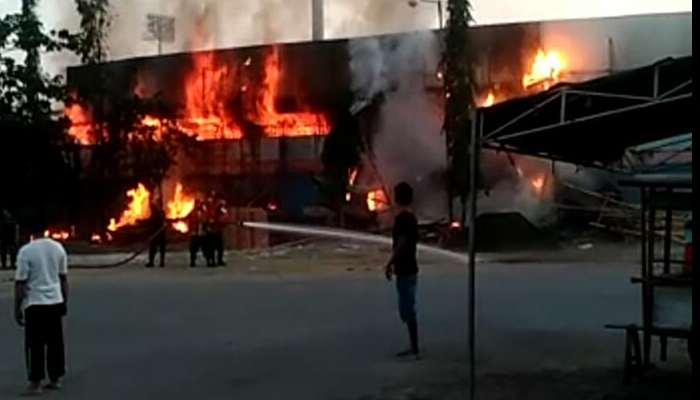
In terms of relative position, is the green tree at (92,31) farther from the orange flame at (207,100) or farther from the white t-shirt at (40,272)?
the white t-shirt at (40,272)

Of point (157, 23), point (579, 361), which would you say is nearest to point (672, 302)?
point (579, 361)

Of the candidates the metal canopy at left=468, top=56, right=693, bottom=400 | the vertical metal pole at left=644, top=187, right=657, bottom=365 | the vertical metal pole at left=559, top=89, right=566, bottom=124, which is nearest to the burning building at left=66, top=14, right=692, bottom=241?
the metal canopy at left=468, top=56, right=693, bottom=400

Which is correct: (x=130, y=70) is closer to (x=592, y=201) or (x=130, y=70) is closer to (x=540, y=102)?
(x=592, y=201)

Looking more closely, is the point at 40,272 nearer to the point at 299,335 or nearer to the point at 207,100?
the point at 299,335

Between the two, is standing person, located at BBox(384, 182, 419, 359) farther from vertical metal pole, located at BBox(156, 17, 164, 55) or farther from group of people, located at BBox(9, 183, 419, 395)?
vertical metal pole, located at BBox(156, 17, 164, 55)

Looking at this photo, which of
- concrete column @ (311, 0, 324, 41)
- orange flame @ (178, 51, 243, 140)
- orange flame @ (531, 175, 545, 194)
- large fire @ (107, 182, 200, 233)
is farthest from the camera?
concrete column @ (311, 0, 324, 41)

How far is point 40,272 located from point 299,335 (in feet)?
14.3

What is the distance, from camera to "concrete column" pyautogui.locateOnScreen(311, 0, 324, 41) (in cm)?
5622

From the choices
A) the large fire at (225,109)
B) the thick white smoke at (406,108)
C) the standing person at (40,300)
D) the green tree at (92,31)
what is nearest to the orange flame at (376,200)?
the thick white smoke at (406,108)

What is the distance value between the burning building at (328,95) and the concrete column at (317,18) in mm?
5973

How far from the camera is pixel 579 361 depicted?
1058 cm

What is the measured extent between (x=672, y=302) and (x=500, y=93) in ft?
115

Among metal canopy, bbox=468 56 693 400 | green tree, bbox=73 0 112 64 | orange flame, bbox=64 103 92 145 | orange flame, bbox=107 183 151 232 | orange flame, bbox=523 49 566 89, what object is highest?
green tree, bbox=73 0 112 64

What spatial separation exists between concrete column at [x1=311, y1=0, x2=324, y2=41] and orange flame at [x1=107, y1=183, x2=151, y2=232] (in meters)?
12.6
